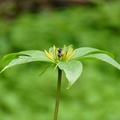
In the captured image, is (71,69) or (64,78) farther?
(64,78)

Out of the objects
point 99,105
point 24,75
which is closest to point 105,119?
point 99,105

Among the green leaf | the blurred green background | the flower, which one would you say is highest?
the blurred green background

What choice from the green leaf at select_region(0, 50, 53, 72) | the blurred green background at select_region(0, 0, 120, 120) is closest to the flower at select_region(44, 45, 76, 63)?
the green leaf at select_region(0, 50, 53, 72)

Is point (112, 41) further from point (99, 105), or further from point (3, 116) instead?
point (3, 116)

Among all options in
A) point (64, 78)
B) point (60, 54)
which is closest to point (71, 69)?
point (60, 54)

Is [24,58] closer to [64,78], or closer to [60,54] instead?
[60,54]

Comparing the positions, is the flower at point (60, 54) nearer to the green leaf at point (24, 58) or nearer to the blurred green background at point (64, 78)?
the green leaf at point (24, 58)

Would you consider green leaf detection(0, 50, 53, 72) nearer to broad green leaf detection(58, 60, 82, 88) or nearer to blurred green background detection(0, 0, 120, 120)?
broad green leaf detection(58, 60, 82, 88)

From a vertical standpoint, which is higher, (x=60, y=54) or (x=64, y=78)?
(x=64, y=78)
